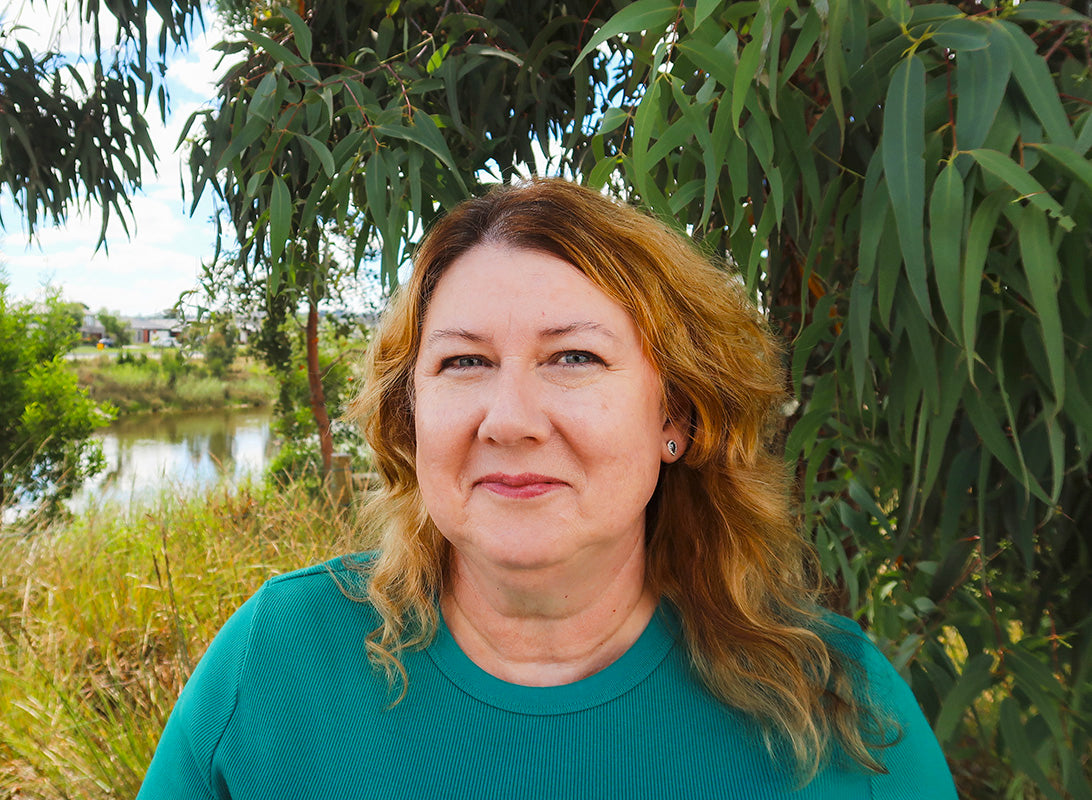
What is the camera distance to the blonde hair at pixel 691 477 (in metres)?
0.99

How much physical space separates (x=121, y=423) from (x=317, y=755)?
16.8 m

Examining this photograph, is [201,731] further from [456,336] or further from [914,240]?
[914,240]

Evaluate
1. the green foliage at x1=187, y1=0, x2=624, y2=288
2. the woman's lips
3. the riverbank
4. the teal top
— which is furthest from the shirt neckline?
the riverbank

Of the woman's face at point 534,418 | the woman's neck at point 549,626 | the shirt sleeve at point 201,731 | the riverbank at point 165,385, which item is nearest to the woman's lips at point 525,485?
the woman's face at point 534,418

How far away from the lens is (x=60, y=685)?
8.35ft

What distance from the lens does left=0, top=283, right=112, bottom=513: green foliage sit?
23.7ft

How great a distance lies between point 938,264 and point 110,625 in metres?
3.14

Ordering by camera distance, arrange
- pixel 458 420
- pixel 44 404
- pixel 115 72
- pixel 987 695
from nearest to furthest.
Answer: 1. pixel 458 420
2. pixel 987 695
3. pixel 115 72
4. pixel 44 404

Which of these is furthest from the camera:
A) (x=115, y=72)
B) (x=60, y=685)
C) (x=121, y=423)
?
(x=121, y=423)

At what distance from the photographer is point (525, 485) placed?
0.95 meters

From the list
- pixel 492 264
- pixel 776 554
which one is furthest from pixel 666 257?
pixel 776 554

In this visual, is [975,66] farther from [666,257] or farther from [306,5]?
[306,5]

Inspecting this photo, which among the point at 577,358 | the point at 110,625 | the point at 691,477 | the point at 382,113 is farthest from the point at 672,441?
the point at 110,625

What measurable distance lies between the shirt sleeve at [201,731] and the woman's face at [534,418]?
1.12ft
